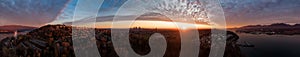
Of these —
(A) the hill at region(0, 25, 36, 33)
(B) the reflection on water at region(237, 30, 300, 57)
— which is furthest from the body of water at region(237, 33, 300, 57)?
(A) the hill at region(0, 25, 36, 33)

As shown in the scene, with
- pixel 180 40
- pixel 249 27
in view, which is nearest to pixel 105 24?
pixel 180 40

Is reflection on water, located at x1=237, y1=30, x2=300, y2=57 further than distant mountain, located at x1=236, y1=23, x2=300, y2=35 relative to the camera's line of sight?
No

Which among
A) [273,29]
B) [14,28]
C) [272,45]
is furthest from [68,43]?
[273,29]

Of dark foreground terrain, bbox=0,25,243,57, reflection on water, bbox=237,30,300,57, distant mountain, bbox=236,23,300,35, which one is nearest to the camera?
dark foreground terrain, bbox=0,25,243,57

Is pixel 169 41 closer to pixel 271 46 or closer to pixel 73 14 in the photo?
pixel 73 14

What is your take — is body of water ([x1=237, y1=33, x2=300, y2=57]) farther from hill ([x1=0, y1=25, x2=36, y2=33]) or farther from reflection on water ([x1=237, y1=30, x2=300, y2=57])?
hill ([x1=0, y1=25, x2=36, y2=33])

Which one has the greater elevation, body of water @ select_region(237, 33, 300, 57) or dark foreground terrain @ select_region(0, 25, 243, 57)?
dark foreground terrain @ select_region(0, 25, 243, 57)

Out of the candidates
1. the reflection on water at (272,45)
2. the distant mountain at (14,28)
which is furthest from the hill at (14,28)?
the reflection on water at (272,45)
